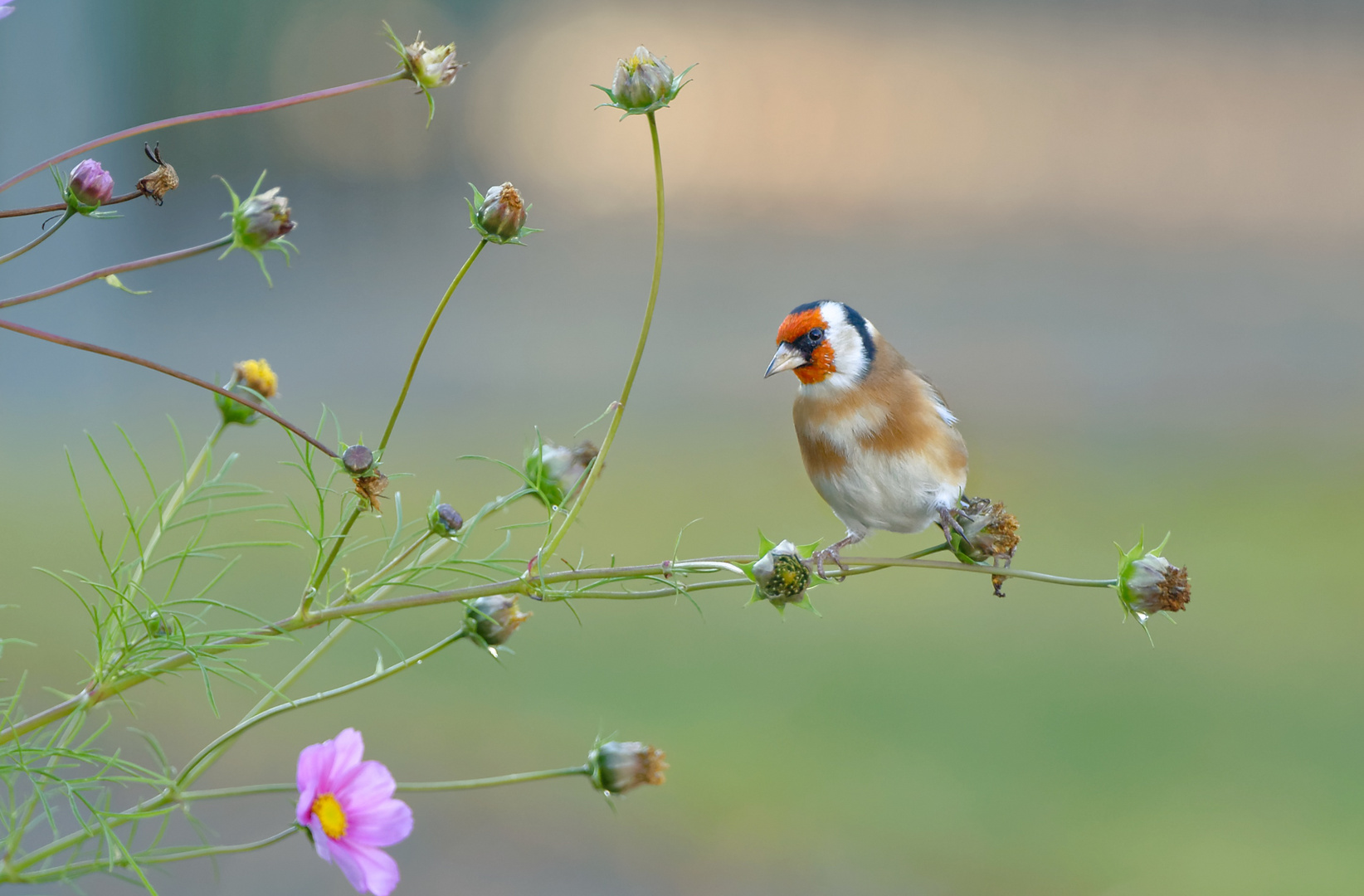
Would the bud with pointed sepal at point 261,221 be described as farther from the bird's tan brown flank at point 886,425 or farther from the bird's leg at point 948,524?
the bird's tan brown flank at point 886,425

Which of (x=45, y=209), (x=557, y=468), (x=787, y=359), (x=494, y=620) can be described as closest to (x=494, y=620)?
(x=494, y=620)

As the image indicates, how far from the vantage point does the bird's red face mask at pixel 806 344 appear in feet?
2.58

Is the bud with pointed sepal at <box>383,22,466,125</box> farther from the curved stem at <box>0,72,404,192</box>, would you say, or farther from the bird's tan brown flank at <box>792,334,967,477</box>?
the bird's tan brown flank at <box>792,334,967,477</box>

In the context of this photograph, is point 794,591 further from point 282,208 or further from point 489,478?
point 489,478

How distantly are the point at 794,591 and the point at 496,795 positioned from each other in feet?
5.01

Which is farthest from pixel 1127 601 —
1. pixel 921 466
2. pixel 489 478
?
pixel 489 478

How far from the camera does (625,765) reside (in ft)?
1.62

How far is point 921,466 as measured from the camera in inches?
31.0

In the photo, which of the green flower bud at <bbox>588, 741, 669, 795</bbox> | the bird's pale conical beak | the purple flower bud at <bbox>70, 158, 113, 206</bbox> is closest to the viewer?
the purple flower bud at <bbox>70, 158, 113, 206</bbox>

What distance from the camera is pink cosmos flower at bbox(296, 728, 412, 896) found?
1.25 feet

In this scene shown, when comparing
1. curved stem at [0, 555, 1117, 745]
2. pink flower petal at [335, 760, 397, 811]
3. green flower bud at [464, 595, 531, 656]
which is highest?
green flower bud at [464, 595, 531, 656]

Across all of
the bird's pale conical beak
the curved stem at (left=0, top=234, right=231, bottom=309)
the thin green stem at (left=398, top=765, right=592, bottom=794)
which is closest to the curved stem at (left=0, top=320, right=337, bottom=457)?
the curved stem at (left=0, top=234, right=231, bottom=309)

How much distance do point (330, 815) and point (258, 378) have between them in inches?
9.0

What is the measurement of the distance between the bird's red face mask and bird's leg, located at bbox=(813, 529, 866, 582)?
110 mm
